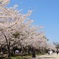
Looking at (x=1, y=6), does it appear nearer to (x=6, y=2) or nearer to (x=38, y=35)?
(x=6, y=2)

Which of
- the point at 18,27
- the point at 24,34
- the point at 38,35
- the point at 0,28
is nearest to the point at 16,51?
the point at 38,35

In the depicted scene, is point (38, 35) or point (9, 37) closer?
point (9, 37)

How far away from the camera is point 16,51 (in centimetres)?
6325

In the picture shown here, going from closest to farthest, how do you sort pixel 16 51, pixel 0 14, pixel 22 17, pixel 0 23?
pixel 0 14, pixel 0 23, pixel 22 17, pixel 16 51

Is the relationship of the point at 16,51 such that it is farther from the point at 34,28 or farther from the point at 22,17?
the point at 22,17

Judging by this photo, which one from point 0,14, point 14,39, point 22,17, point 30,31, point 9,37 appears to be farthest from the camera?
point 30,31

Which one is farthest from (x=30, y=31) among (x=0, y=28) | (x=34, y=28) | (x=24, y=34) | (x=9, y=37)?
(x=0, y=28)

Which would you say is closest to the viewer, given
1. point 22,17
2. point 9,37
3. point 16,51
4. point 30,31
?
point 22,17

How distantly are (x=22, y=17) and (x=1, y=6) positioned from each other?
10.3 meters

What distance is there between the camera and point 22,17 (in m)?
24.6

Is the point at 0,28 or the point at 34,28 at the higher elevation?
the point at 34,28

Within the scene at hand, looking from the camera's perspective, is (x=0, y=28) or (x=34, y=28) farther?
(x=34, y=28)

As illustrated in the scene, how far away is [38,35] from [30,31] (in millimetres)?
9120

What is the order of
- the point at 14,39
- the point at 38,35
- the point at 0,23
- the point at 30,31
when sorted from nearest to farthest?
the point at 0,23, the point at 14,39, the point at 30,31, the point at 38,35
